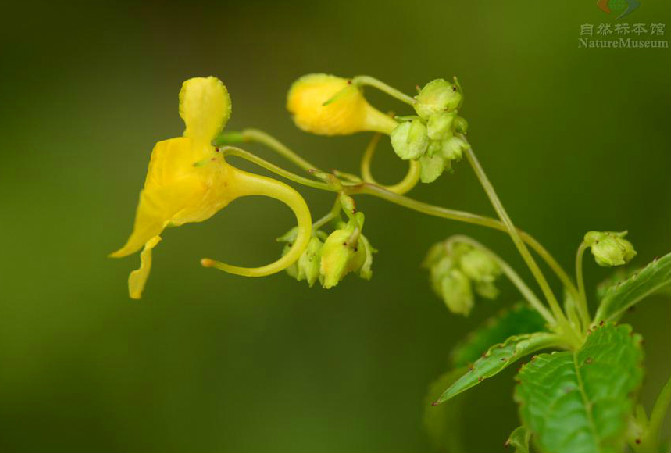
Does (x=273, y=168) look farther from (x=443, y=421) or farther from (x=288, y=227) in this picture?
(x=288, y=227)

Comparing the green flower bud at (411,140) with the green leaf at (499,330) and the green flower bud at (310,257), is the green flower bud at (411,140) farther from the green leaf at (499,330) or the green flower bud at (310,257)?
the green leaf at (499,330)

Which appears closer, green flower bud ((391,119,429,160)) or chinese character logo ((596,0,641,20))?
green flower bud ((391,119,429,160))

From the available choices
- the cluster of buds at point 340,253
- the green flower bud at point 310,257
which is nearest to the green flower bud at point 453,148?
the cluster of buds at point 340,253

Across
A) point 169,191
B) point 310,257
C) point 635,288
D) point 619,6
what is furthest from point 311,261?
point 619,6

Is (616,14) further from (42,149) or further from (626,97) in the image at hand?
(42,149)

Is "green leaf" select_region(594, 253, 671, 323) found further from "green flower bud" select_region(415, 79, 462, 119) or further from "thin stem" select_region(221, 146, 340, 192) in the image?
"thin stem" select_region(221, 146, 340, 192)

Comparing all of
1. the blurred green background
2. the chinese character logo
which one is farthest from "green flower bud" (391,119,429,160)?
the blurred green background

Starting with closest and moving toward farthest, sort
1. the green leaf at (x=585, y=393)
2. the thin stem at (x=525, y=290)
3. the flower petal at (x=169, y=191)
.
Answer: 1. the green leaf at (x=585, y=393)
2. the flower petal at (x=169, y=191)
3. the thin stem at (x=525, y=290)

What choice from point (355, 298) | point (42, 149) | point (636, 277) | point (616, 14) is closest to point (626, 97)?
point (616, 14)
